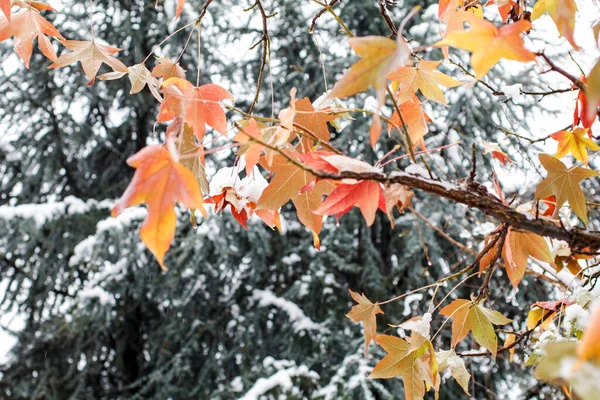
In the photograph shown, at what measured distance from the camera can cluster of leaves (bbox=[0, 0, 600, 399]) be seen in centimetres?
32

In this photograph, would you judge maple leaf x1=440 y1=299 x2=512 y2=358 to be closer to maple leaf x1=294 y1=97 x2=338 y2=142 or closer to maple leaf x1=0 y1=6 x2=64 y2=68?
maple leaf x1=294 y1=97 x2=338 y2=142

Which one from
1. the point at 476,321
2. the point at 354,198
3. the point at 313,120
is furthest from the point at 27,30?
the point at 476,321

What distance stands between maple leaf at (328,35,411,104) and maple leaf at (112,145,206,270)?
101 mm

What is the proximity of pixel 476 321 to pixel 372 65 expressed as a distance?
34 centimetres

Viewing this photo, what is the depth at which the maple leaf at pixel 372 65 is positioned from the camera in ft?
1.02

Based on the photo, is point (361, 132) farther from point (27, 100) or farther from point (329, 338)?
point (27, 100)

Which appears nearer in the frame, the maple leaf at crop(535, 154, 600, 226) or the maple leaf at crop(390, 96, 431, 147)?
the maple leaf at crop(535, 154, 600, 226)

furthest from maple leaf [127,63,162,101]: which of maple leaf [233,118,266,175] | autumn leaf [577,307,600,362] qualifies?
autumn leaf [577,307,600,362]

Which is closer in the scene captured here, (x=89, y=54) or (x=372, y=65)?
(x=372, y=65)

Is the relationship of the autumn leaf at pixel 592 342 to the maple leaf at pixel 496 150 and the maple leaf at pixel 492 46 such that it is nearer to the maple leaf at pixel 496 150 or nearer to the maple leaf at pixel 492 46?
the maple leaf at pixel 492 46

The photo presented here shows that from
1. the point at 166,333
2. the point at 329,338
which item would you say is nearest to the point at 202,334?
the point at 166,333

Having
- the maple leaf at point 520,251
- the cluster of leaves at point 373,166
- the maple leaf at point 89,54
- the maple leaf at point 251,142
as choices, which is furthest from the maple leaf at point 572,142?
the maple leaf at point 89,54

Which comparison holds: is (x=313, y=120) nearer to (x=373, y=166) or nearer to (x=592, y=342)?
(x=373, y=166)

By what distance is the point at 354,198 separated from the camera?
41 cm
